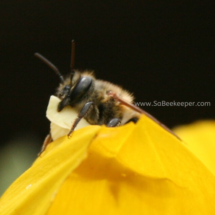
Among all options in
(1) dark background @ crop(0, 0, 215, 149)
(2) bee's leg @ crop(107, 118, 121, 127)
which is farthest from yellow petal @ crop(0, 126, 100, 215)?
(1) dark background @ crop(0, 0, 215, 149)

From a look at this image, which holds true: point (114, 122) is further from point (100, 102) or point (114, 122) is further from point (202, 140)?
point (202, 140)

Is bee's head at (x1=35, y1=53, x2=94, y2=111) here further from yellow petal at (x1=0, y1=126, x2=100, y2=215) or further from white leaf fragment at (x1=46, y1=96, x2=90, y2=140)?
yellow petal at (x1=0, y1=126, x2=100, y2=215)

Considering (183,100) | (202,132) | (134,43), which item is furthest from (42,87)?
(202,132)

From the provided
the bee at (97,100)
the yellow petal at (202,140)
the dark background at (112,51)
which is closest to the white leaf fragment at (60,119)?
the bee at (97,100)

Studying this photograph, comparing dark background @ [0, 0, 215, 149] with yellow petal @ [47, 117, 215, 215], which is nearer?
yellow petal @ [47, 117, 215, 215]

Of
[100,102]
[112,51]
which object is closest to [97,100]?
[100,102]

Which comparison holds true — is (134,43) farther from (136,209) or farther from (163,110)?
(136,209)

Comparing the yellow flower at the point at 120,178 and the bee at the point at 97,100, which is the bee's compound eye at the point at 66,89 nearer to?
the bee at the point at 97,100

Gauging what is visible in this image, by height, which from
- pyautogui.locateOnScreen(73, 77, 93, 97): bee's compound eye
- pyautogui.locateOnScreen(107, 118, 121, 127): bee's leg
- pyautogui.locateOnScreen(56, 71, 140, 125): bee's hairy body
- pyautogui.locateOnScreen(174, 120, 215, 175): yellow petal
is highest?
pyautogui.locateOnScreen(73, 77, 93, 97): bee's compound eye
